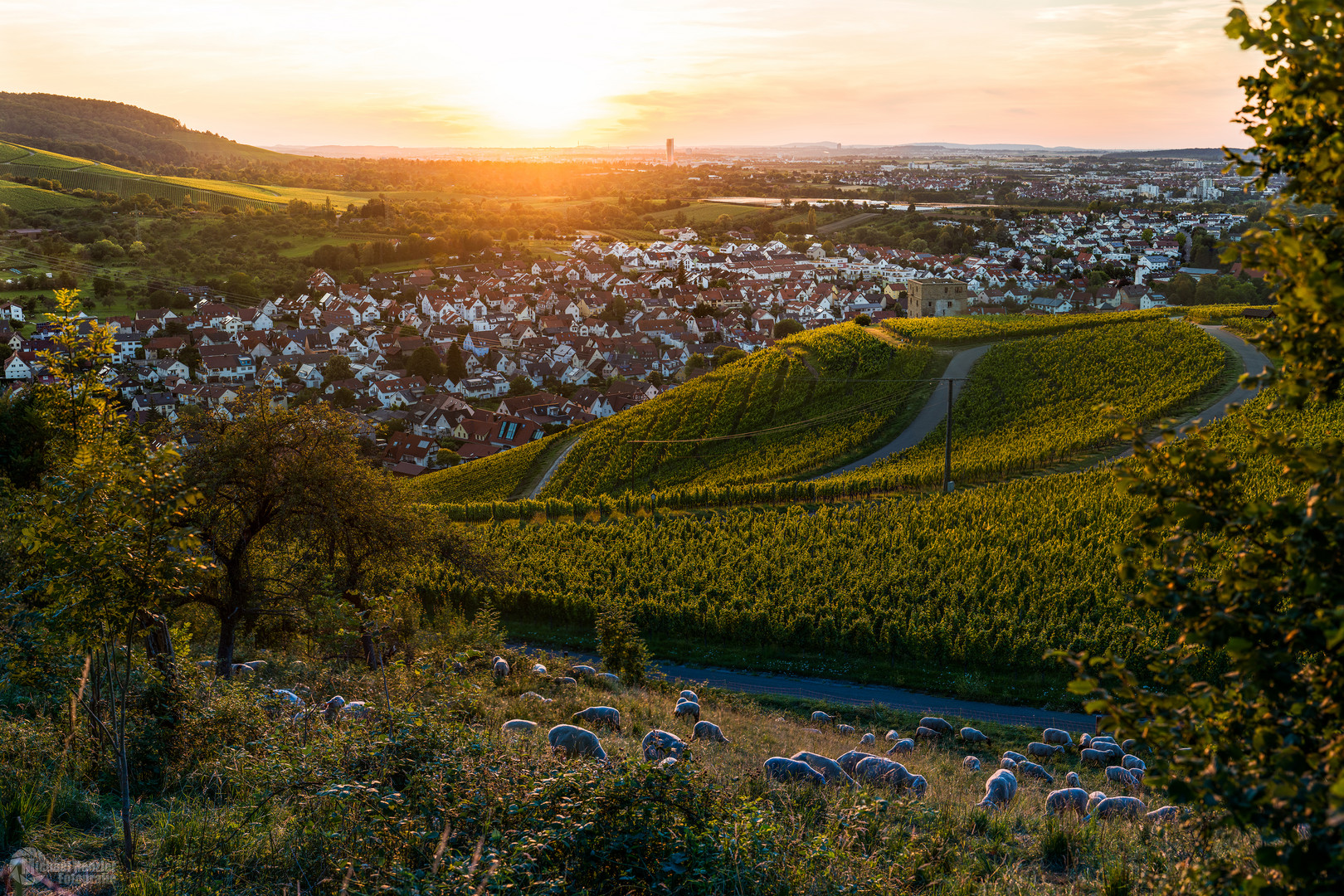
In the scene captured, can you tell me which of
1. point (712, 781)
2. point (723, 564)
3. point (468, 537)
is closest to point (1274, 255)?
point (712, 781)

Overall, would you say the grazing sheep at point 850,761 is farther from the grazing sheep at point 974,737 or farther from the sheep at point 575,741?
the grazing sheep at point 974,737

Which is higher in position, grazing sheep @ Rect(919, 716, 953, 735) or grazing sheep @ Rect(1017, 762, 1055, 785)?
grazing sheep @ Rect(1017, 762, 1055, 785)

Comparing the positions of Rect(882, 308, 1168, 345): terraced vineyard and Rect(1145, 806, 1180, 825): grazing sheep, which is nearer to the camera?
Rect(1145, 806, 1180, 825): grazing sheep

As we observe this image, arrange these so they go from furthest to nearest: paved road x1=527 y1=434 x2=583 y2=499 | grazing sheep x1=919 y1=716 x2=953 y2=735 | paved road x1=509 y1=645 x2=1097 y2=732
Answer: paved road x1=527 y1=434 x2=583 y2=499
paved road x1=509 y1=645 x2=1097 y2=732
grazing sheep x1=919 y1=716 x2=953 y2=735

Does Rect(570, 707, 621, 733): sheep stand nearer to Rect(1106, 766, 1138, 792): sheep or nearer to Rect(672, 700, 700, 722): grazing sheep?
Rect(672, 700, 700, 722): grazing sheep

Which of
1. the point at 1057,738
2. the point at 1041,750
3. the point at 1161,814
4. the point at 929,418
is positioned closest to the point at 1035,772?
the point at 1041,750

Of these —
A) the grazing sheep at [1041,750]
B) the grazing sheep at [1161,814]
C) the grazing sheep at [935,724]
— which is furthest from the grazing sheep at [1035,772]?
the grazing sheep at [1161,814]

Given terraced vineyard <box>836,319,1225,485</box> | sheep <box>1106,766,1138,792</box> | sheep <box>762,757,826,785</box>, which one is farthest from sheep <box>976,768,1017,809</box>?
terraced vineyard <box>836,319,1225,485</box>
